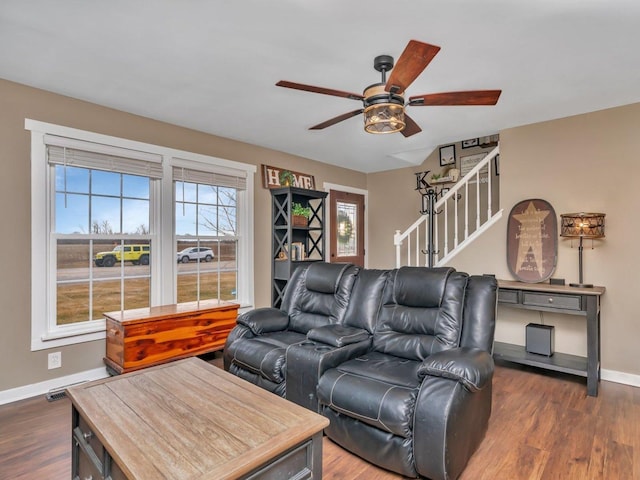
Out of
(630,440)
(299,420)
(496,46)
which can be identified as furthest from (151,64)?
(630,440)

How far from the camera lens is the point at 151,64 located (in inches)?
101

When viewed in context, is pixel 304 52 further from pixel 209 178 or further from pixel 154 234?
pixel 154 234

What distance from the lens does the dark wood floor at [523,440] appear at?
1976 mm

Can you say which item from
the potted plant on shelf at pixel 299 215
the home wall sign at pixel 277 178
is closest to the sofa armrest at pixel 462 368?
the potted plant on shelf at pixel 299 215

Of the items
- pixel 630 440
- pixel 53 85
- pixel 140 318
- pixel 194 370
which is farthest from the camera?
pixel 140 318

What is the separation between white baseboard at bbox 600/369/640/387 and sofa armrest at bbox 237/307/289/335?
3.06 metres

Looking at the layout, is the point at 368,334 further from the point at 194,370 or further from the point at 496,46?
the point at 496,46

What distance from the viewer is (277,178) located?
4855mm

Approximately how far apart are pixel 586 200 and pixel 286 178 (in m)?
3.44

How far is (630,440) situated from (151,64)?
13.5 ft

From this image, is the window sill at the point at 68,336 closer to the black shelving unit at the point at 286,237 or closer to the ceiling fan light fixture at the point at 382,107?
the black shelving unit at the point at 286,237

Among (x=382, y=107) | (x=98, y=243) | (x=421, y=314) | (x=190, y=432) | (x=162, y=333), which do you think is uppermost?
(x=382, y=107)

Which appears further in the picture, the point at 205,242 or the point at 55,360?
the point at 205,242

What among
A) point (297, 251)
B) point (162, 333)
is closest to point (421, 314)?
point (162, 333)
